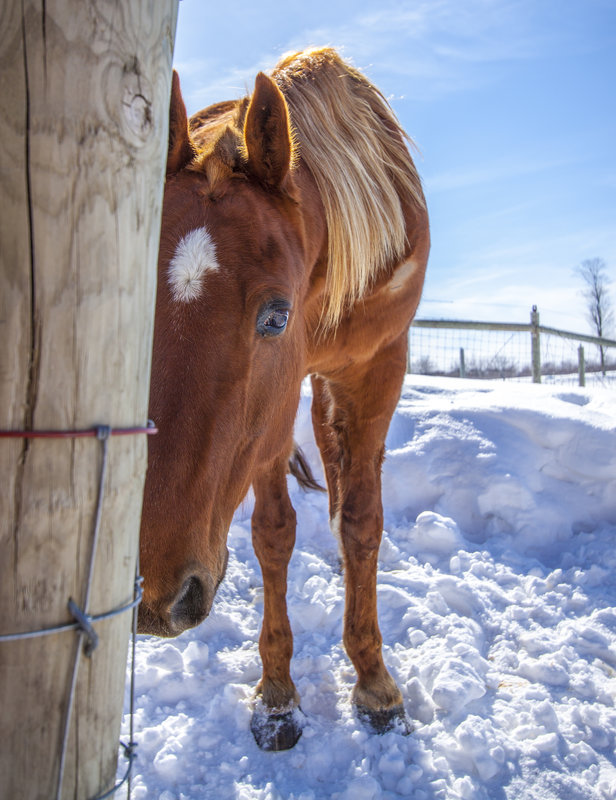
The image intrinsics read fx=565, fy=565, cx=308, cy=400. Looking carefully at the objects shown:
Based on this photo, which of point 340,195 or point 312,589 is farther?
point 312,589

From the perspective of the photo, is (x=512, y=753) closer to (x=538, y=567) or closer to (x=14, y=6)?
(x=538, y=567)

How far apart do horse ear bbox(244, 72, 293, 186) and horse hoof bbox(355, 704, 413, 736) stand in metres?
2.06

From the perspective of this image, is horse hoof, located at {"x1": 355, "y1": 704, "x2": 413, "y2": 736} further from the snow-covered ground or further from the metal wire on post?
the metal wire on post

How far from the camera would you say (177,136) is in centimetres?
178

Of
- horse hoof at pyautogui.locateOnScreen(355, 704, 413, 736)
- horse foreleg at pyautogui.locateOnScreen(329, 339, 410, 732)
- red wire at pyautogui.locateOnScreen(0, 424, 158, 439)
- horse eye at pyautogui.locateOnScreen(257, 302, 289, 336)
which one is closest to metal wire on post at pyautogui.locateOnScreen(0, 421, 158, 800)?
red wire at pyautogui.locateOnScreen(0, 424, 158, 439)

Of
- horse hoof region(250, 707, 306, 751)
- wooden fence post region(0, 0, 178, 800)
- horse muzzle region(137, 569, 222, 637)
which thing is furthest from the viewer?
horse hoof region(250, 707, 306, 751)

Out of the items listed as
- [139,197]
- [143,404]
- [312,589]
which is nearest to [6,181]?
[139,197]

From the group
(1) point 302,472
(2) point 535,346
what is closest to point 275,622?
(1) point 302,472

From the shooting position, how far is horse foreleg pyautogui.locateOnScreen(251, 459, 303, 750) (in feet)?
7.25

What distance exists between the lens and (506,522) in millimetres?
4047

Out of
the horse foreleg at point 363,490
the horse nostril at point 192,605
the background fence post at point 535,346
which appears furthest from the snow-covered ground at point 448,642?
the background fence post at point 535,346

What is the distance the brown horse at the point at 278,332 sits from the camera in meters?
1.38

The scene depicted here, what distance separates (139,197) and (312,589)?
9.01ft

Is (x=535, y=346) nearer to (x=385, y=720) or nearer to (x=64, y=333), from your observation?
(x=385, y=720)
